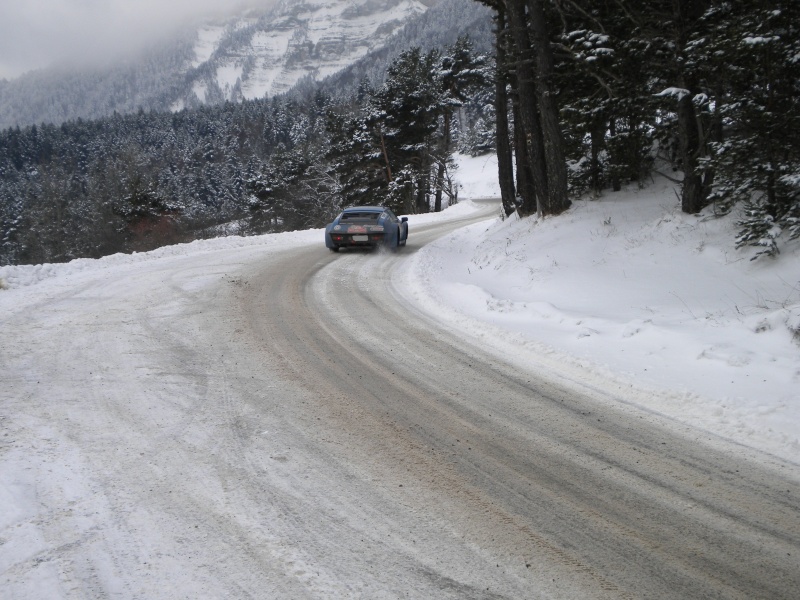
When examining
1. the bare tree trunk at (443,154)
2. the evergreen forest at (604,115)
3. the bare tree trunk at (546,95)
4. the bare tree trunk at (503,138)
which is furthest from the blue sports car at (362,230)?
the bare tree trunk at (443,154)

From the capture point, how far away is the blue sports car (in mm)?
15516

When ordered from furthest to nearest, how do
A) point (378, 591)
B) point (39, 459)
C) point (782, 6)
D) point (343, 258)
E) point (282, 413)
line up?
point (343, 258) → point (782, 6) → point (282, 413) → point (39, 459) → point (378, 591)

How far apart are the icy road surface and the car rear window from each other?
9.77 m

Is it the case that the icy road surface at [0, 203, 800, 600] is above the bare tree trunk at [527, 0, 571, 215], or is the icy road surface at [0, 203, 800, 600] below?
below

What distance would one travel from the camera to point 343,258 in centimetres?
1469

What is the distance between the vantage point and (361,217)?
15977 millimetres

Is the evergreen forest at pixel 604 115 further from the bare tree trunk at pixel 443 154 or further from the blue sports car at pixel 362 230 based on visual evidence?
the blue sports car at pixel 362 230

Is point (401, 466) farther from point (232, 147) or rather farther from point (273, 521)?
point (232, 147)

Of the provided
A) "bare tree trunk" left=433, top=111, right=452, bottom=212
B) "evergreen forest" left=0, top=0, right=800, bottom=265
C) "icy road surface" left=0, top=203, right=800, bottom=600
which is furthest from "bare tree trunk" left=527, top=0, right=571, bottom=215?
"bare tree trunk" left=433, top=111, right=452, bottom=212

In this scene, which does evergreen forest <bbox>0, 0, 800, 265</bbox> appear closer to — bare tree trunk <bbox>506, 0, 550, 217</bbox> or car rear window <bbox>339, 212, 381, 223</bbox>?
bare tree trunk <bbox>506, 0, 550, 217</bbox>

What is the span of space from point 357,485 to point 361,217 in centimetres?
1297

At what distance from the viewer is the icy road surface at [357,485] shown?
9.05ft

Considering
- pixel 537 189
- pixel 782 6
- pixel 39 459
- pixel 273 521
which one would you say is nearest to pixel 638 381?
pixel 273 521

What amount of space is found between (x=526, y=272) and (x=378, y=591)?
8.75 meters
